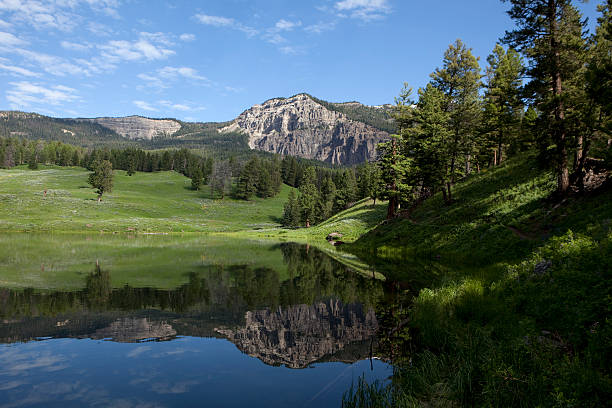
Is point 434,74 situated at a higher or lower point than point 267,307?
higher

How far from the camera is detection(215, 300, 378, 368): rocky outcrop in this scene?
10984 millimetres

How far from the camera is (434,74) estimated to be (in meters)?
48.9

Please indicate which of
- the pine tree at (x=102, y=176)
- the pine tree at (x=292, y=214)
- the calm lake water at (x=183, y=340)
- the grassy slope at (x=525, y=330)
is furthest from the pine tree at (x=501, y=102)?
the pine tree at (x=102, y=176)

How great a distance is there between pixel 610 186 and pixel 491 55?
45.8m

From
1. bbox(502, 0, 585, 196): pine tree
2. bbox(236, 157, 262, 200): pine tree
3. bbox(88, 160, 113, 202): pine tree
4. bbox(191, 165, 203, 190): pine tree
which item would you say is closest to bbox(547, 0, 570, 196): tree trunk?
bbox(502, 0, 585, 196): pine tree

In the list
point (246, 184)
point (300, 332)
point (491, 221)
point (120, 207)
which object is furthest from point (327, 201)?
point (300, 332)

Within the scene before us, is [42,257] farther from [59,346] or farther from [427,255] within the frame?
[427,255]

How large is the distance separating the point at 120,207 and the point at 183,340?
3967 inches

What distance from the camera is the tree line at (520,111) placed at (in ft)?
76.1

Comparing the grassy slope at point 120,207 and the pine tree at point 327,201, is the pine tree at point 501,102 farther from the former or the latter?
the grassy slope at point 120,207

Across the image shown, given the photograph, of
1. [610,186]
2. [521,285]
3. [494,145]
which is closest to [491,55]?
[494,145]

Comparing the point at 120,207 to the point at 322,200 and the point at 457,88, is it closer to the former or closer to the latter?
the point at 322,200

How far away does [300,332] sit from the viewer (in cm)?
1290

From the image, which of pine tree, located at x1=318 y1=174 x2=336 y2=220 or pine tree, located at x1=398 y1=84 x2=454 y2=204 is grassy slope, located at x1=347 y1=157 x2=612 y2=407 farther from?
pine tree, located at x1=318 y1=174 x2=336 y2=220
